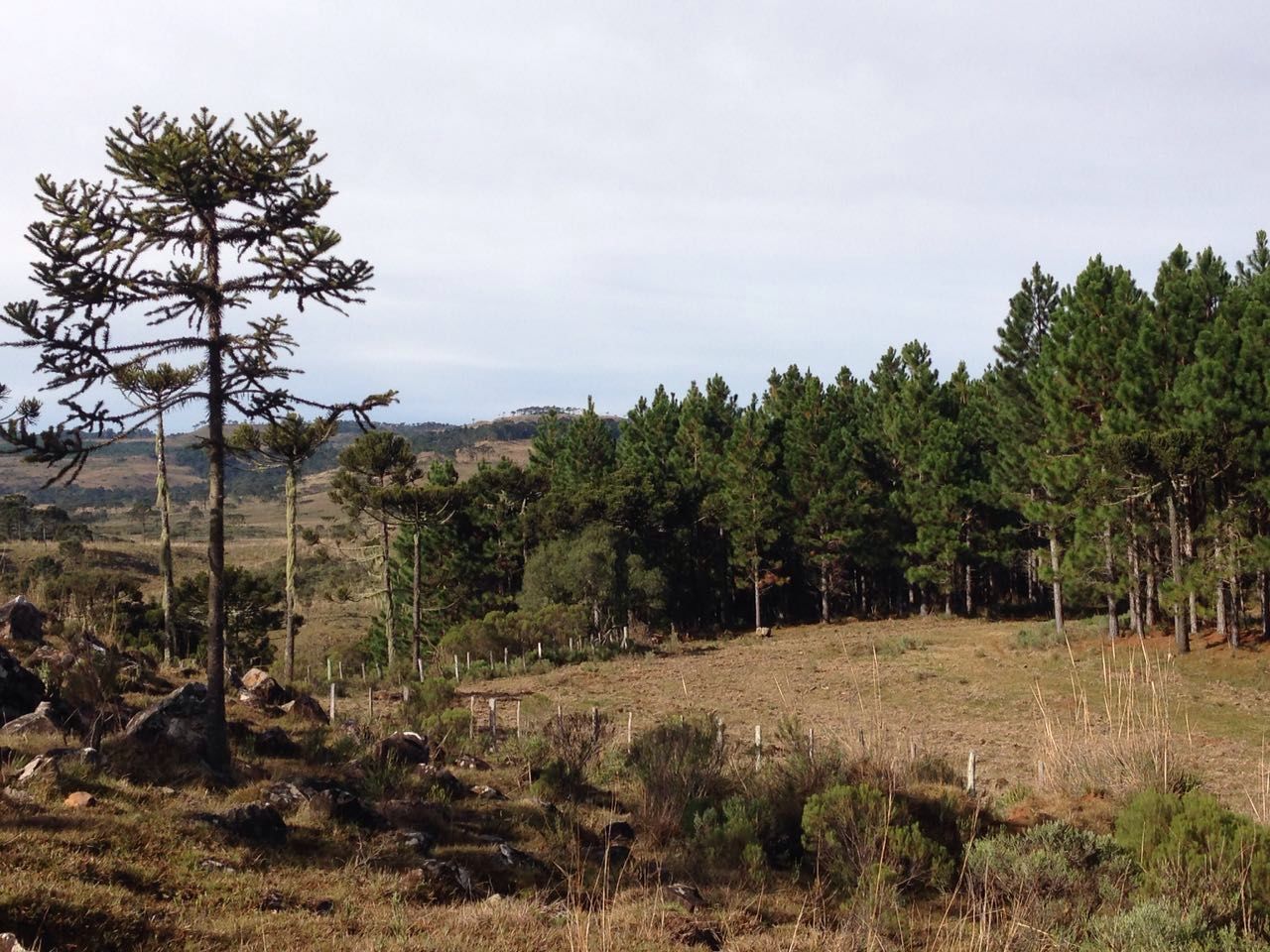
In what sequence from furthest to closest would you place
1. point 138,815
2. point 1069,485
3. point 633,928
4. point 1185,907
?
point 1069,485
point 138,815
point 633,928
point 1185,907

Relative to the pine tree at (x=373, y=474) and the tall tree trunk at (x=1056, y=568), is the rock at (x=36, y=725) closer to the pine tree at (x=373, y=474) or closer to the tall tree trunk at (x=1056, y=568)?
the pine tree at (x=373, y=474)

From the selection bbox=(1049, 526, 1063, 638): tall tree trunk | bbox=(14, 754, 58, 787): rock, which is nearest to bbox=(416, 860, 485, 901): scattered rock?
bbox=(14, 754, 58, 787): rock

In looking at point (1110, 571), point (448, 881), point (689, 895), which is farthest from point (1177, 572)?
point (448, 881)

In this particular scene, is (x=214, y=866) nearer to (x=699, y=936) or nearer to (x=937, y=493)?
(x=699, y=936)

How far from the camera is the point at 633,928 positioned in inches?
258

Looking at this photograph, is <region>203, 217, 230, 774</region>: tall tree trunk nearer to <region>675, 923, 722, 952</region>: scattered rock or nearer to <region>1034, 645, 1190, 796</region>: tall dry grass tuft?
<region>675, 923, 722, 952</region>: scattered rock

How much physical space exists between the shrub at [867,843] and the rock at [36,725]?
28.9 ft

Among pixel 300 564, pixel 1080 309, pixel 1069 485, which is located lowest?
pixel 300 564

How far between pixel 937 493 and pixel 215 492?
1617 inches

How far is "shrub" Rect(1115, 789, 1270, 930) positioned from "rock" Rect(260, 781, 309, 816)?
7919 millimetres

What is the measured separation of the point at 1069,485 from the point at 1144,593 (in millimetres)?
7212

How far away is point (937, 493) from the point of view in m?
46.5

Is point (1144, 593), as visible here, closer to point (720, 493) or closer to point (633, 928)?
point (720, 493)

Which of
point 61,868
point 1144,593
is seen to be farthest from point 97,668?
point 1144,593
